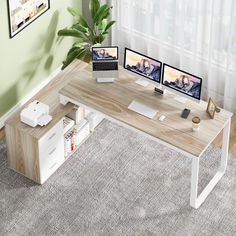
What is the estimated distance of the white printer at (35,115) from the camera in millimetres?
6465

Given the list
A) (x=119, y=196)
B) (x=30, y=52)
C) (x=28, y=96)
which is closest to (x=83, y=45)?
(x=30, y=52)

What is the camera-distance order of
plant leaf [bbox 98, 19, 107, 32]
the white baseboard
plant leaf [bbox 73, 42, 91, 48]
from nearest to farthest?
the white baseboard < plant leaf [bbox 98, 19, 107, 32] < plant leaf [bbox 73, 42, 91, 48]

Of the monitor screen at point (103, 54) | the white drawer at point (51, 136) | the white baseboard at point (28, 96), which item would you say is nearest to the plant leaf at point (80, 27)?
the white baseboard at point (28, 96)

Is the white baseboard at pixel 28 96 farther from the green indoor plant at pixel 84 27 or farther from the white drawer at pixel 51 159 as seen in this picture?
the white drawer at pixel 51 159

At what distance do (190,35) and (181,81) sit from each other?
3.80ft

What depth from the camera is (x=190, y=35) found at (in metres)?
7.32

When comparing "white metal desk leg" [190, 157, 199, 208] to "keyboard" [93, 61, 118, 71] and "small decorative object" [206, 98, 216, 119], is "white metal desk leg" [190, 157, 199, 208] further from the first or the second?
"keyboard" [93, 61, 118, 71]

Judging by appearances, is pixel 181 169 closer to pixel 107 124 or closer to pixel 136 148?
pixel 136 148

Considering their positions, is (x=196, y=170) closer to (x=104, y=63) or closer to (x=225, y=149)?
(x=225, y=149)

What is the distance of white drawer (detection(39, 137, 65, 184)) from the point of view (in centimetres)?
657

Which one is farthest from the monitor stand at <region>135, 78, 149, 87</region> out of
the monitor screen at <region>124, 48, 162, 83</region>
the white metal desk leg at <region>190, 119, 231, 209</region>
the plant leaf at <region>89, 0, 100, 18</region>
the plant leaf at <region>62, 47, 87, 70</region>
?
the plant leaf at <region>89, 0, 100, 18</region>

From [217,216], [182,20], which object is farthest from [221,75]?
[217,216]

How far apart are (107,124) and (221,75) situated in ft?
4.26

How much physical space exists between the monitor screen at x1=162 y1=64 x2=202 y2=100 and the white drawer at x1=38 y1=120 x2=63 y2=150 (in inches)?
42.5
